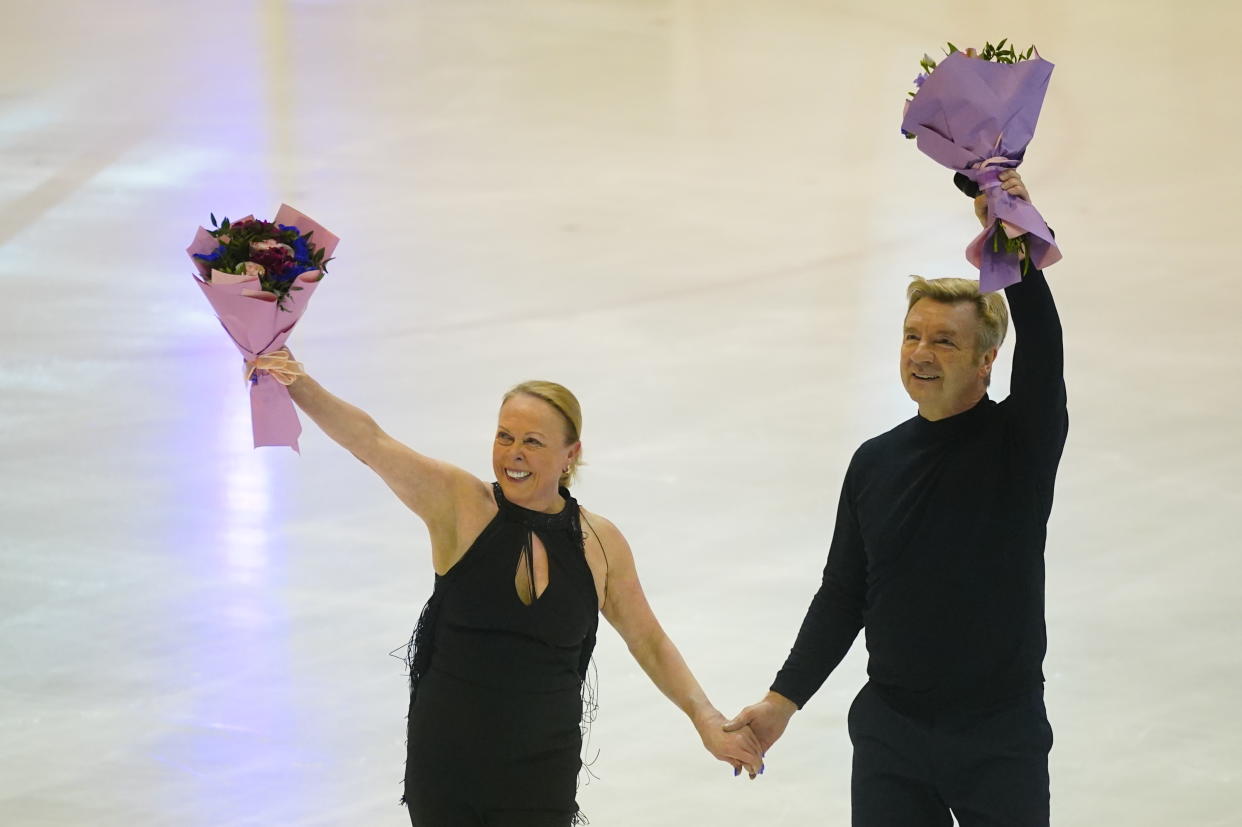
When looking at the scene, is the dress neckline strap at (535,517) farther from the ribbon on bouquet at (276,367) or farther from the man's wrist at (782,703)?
the man's wrist at (782,703)

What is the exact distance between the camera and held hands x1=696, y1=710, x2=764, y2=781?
3568 millimetres

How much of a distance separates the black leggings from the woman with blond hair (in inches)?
21.8

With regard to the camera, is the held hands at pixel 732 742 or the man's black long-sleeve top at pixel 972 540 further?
the held hands at pixel 732 742

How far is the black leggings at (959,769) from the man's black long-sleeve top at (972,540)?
40 millimetres

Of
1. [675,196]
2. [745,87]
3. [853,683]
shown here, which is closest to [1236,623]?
[853,683]

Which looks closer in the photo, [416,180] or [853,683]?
[853,683]

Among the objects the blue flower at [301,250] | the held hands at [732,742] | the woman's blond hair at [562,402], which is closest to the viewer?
the blue flower at [301,250]

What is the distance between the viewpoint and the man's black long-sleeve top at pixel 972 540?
3.23 metres

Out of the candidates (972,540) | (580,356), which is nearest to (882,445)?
(972,540)

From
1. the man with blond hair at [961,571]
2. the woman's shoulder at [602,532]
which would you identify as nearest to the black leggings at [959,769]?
the man with blond hair at [961,571]

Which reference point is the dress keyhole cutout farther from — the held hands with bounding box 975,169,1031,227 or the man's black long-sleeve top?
the held hands with bounding box 975,169,1031,227

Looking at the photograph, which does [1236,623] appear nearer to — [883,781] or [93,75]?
[883,781]

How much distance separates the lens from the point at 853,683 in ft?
16.0

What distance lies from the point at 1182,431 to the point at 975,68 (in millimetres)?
3376
